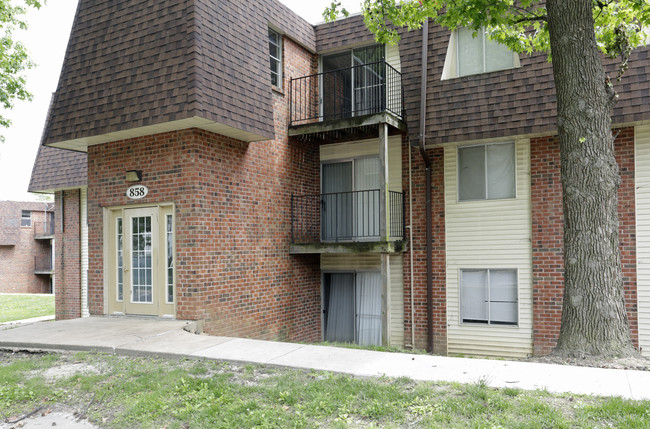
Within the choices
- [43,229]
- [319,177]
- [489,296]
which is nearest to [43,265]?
[43,229]

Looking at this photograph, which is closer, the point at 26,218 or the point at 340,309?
the point at 340,309

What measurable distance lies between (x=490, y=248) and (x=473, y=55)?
4.06 meters

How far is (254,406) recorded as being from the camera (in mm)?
4797

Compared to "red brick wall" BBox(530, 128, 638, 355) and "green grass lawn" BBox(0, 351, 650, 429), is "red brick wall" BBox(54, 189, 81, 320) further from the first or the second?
"red brick wall" BBox(530, 128, 638, 355)

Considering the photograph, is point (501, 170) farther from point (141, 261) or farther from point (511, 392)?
point (141, 261)


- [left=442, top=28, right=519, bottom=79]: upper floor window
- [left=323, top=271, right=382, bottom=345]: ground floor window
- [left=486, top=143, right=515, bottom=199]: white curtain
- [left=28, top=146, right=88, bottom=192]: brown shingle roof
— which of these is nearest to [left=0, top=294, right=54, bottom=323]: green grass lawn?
[left=28, top=146, right=88, bottom=192]: brown shingle roof

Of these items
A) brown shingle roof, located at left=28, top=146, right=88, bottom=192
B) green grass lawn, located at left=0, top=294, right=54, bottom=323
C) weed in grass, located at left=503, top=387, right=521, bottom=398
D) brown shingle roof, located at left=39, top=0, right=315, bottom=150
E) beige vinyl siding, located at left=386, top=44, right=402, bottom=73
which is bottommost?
green grass lawn, located at left=0, top=294, right=54, bottom=323

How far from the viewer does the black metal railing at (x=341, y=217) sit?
11500 mm

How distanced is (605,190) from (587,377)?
2.50 metres

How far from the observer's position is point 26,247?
36.6 meters

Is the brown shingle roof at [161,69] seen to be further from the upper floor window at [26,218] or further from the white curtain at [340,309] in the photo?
the upper floor window at [26,218]

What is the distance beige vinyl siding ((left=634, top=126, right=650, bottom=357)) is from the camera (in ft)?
30.6

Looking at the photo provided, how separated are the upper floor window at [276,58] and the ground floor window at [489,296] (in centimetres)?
577

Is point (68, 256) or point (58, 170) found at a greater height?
point (58, 170)
